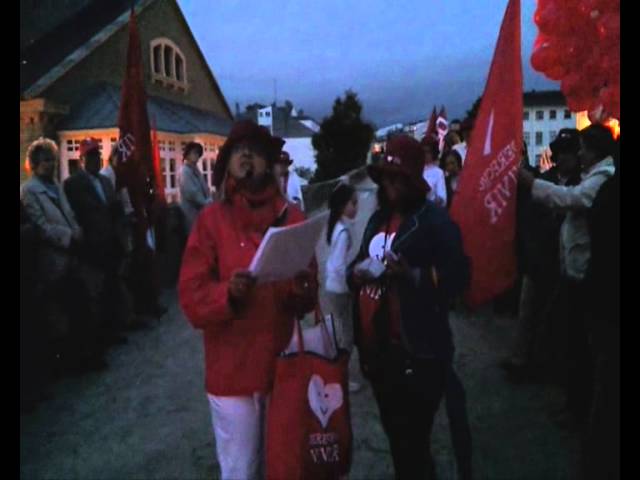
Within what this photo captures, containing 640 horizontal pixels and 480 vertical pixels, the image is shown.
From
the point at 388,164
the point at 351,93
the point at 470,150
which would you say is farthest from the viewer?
the point at 351,93

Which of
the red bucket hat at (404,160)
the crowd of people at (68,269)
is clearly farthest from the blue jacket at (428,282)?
the crowd of people at (68,269)

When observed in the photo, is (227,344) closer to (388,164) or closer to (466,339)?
(388,164)

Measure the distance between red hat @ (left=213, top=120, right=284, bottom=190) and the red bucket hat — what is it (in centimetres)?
59

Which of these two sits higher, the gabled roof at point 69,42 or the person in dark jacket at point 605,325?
the gabled roof at point 69,42

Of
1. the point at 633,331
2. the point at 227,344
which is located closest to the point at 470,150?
the point at 633,331

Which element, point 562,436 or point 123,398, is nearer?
point 562,436

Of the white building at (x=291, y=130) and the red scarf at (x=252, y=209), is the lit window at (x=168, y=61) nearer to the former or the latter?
the red scarf at (x=252, y=209)

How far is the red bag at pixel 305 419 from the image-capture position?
2.48m

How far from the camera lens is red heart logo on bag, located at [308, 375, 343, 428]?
252 centimetres

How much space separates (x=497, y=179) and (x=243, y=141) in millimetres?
1426

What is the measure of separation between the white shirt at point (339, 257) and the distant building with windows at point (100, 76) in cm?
987

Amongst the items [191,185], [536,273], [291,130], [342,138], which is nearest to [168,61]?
[342,138]

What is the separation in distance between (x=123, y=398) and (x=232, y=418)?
2843mm

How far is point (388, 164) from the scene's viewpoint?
120 inches
